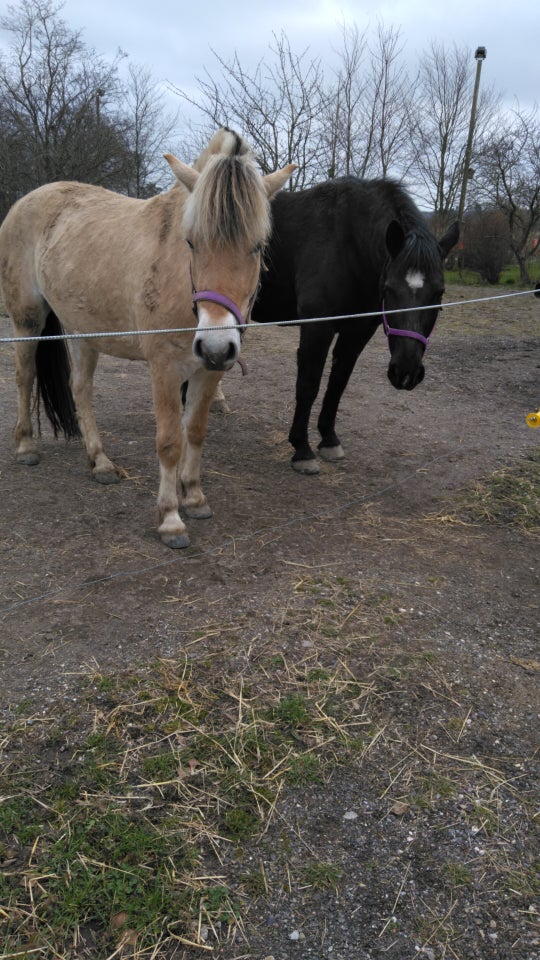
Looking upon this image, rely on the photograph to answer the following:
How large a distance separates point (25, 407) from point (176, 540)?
1856mm

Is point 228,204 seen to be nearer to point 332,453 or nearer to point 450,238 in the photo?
point 450,238

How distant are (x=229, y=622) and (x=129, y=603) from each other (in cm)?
48

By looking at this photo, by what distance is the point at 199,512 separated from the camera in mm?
3580

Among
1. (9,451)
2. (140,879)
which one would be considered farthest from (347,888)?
(9,451)

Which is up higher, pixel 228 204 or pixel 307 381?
pixel 228 204

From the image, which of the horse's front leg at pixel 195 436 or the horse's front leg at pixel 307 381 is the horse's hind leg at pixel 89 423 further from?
the horse's front leg at pixel 307 381

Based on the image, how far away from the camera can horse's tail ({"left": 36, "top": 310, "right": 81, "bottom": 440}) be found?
13.8 feet

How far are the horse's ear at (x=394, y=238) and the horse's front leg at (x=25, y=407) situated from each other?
2469 millimetres

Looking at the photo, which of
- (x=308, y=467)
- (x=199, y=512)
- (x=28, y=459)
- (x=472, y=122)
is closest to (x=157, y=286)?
(x=199, y=512)

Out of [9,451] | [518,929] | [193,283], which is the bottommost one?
[518,929]

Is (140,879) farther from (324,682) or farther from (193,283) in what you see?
(193,283)

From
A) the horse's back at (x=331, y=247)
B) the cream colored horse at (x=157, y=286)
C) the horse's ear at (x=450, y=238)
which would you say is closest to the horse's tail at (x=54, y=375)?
the cream colored horse at (x=157, y=286)

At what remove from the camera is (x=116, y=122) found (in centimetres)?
1912

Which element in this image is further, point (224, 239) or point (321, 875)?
point (224, 239)
